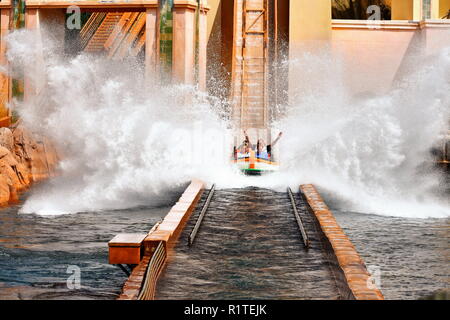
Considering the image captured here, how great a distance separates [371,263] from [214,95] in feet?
61.0

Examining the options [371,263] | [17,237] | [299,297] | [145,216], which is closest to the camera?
[299,297]

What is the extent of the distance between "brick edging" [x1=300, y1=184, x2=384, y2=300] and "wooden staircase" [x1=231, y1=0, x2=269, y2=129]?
15.3 metres

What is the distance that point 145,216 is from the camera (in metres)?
15.6

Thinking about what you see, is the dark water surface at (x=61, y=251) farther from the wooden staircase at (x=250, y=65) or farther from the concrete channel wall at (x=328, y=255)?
the wooden staircase at (x=250, y=65)

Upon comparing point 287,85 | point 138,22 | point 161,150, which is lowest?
point 161,150

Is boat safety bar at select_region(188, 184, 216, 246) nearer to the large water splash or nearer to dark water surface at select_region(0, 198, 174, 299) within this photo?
dark water surface at select_region(0, 198, 174, 299)

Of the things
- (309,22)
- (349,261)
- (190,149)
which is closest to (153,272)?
(349,261)

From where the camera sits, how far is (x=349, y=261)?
30.3 ft

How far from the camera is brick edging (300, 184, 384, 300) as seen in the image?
26.0ft

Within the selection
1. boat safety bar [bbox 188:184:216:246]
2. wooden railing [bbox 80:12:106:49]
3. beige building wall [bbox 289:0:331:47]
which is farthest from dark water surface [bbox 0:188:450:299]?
wooden railing [bbox 80:12:106:49]
